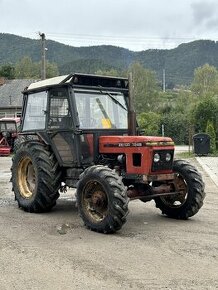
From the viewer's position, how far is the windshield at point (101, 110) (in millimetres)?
8555

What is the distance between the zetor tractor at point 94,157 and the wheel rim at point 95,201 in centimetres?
2

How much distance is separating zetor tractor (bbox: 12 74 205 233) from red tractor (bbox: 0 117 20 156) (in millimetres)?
18135

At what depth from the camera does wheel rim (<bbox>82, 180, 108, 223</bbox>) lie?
7.48 m

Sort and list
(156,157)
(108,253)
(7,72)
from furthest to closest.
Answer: (7,72)
(156,157)
(108,253)

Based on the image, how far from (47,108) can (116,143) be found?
172 centimetres

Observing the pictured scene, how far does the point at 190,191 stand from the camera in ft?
27.0

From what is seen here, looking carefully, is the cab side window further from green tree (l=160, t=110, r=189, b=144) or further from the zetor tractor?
green tree (l=160, t=110, r=189, b=144)

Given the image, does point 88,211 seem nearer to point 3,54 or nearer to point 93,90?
point 93,90

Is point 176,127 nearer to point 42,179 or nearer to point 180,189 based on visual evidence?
point 180,189

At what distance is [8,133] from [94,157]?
66.5 feet

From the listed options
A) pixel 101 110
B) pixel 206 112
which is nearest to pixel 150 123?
pixel 206 112

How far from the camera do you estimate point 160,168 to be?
312 inches

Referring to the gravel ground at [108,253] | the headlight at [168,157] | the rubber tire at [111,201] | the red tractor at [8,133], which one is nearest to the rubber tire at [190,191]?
the gravel ground at [108,253]

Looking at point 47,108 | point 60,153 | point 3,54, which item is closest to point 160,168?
point 60,153
